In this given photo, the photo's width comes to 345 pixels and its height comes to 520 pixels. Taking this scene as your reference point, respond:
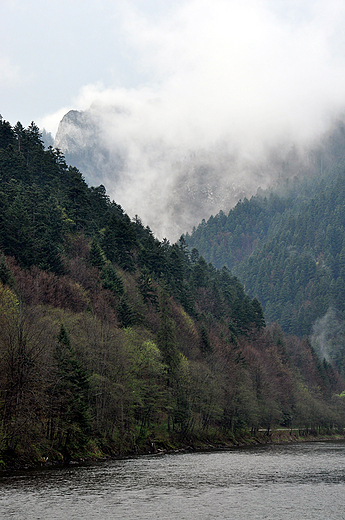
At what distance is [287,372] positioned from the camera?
170250 mm

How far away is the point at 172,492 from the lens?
42906mm

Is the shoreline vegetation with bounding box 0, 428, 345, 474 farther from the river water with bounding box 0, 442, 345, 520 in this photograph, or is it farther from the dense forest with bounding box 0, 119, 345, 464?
the river water with bounding box 0, 442, 345, 520

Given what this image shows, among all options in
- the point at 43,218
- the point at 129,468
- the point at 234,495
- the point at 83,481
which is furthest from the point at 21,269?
the point at 234,495

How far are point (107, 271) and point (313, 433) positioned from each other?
293 ft

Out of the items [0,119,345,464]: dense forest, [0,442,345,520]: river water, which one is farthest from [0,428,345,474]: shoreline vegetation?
[0,442,345,520]: river water

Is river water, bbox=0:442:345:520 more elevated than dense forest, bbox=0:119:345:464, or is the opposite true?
dense forest, bbox=0:119:345:464

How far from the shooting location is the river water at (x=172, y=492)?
34500 millimetres

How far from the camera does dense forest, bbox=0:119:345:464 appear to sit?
57.7 metres

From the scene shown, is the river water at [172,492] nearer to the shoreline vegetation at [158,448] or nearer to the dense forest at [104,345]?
the shoreline vegetation at [158,448]

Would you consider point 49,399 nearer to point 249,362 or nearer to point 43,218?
point 43,218

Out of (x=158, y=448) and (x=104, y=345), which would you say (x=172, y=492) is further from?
(x=158, y=448)

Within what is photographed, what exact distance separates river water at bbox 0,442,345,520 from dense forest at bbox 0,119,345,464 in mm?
8236

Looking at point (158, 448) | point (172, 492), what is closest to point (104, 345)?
point (158, 448)

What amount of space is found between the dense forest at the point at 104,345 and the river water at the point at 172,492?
824cm
